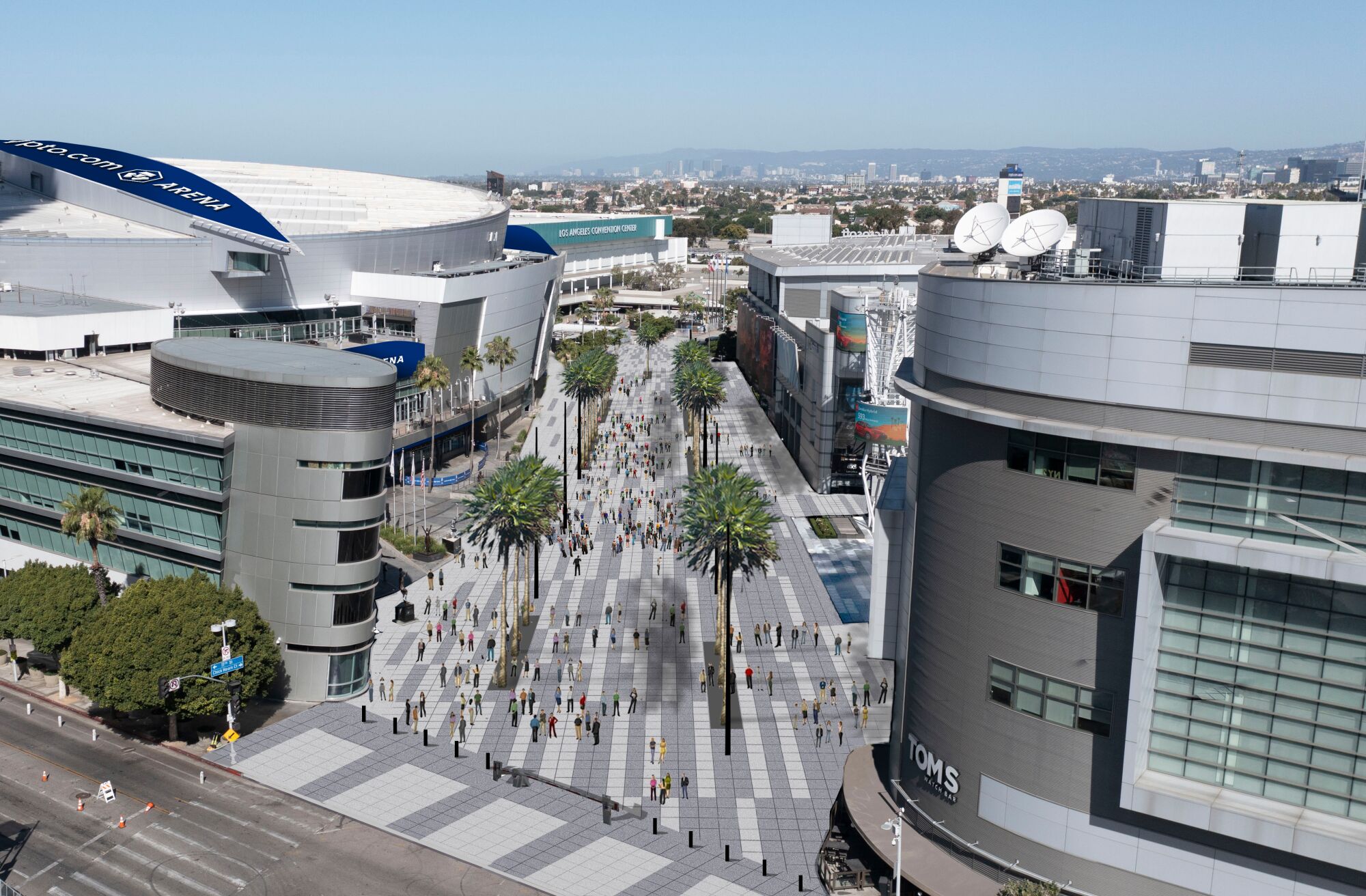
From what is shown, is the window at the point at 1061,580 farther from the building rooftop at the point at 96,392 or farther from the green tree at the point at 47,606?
the green tree at the point at 47,606

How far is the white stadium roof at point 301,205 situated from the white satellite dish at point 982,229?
7679 cm

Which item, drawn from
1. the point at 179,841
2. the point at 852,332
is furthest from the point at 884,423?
the point at 179,841

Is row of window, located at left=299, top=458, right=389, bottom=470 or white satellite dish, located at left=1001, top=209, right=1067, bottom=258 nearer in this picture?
white satellite dish, located at left=1001, top=209, right=1067, bottom=258

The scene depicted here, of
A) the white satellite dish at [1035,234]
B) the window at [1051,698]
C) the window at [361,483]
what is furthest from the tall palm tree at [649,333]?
the window at [1051,698]

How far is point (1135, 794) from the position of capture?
2917 centimetres

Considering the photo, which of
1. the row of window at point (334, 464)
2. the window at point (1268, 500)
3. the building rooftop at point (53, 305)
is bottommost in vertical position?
the row of window at point (334, 464)

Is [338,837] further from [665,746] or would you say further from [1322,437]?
[1322,437]

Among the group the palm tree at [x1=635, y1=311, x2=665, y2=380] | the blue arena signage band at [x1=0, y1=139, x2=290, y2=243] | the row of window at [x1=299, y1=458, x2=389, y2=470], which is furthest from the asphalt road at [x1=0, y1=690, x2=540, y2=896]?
the palm tree at [x1=635, y1=311, x2=665, y2=380]

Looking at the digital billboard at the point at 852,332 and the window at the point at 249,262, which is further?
the window at the point at 249,262

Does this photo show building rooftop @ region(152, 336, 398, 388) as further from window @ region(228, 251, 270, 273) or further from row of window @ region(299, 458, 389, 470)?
window @ region(228, 251, 270, 273)

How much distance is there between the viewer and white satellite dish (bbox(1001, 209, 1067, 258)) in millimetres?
36031

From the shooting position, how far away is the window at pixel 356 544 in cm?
5462

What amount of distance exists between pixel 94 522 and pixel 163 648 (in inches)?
341

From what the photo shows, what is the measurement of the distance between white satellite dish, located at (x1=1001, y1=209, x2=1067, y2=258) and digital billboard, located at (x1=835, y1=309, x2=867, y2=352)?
49.5 metres
